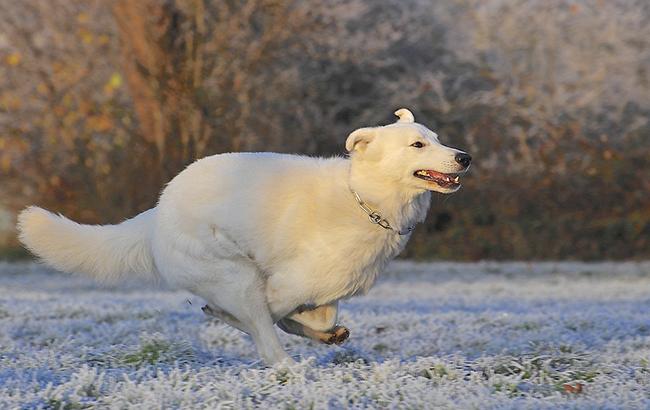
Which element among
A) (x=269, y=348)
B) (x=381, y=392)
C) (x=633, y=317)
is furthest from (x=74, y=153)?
(x=381, y=392)

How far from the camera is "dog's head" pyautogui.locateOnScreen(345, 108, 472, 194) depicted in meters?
5.97

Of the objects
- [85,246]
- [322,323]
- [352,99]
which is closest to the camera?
[322,323]

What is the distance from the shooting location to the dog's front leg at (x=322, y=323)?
6.32 metres

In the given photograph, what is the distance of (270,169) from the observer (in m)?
6.34

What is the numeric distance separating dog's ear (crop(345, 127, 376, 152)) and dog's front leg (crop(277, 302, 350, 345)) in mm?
972

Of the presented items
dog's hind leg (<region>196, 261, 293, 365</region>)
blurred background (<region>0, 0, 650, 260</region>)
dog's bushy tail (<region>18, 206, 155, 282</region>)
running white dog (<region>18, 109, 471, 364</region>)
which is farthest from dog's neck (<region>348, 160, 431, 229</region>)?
blurred background (<region>0, 0, 650, 260</region>)

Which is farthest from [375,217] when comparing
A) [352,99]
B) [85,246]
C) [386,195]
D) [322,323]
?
[352,99]

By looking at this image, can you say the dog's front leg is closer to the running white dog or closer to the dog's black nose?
the running white dog

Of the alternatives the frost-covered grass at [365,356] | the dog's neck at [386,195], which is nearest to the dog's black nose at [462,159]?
the dog's neck at [386,195]

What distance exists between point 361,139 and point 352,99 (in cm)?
1620

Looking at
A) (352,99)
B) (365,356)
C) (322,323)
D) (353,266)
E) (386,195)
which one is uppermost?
(352,99)

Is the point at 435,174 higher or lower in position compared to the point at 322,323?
higher

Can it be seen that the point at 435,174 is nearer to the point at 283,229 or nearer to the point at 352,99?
Result: the point at 283,229

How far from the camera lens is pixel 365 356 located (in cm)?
666
